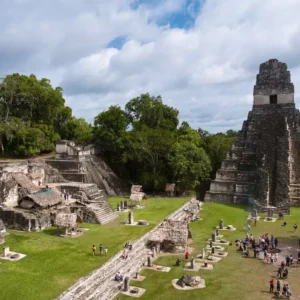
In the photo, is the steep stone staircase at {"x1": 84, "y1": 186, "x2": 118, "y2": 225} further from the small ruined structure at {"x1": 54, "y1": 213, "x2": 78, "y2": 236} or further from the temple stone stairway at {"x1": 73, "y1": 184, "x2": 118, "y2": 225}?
the small ruined structure at {"x1": 54, "y1": 213, "x2": 78, "y2": 236}

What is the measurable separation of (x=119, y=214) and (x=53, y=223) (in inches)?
226

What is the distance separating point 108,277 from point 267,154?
73.9 ft

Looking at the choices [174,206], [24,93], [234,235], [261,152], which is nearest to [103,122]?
[24,93]

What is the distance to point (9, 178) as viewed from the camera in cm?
2509

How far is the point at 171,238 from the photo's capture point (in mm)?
18938

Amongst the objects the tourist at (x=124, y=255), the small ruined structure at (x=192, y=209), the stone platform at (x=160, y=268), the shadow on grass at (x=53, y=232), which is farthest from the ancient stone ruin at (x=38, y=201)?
the stone platform at (x=160, y=268)

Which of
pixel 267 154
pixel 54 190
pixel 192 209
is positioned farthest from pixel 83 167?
pixel 267 154

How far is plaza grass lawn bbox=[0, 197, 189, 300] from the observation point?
13281 millimetres

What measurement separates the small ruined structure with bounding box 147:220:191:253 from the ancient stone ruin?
548 centimetres

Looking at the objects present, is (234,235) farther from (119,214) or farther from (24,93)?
(24,93)

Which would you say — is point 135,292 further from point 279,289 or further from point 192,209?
point 192,209

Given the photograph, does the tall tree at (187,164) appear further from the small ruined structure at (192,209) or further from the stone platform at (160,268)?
the stone platform at (160,268)

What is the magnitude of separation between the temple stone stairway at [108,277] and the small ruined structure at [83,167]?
15208 millimetres

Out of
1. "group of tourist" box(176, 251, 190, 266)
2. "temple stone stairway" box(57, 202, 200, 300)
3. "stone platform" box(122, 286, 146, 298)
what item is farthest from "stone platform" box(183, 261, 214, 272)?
"stone platform" box(122, 286, 146, 298)
